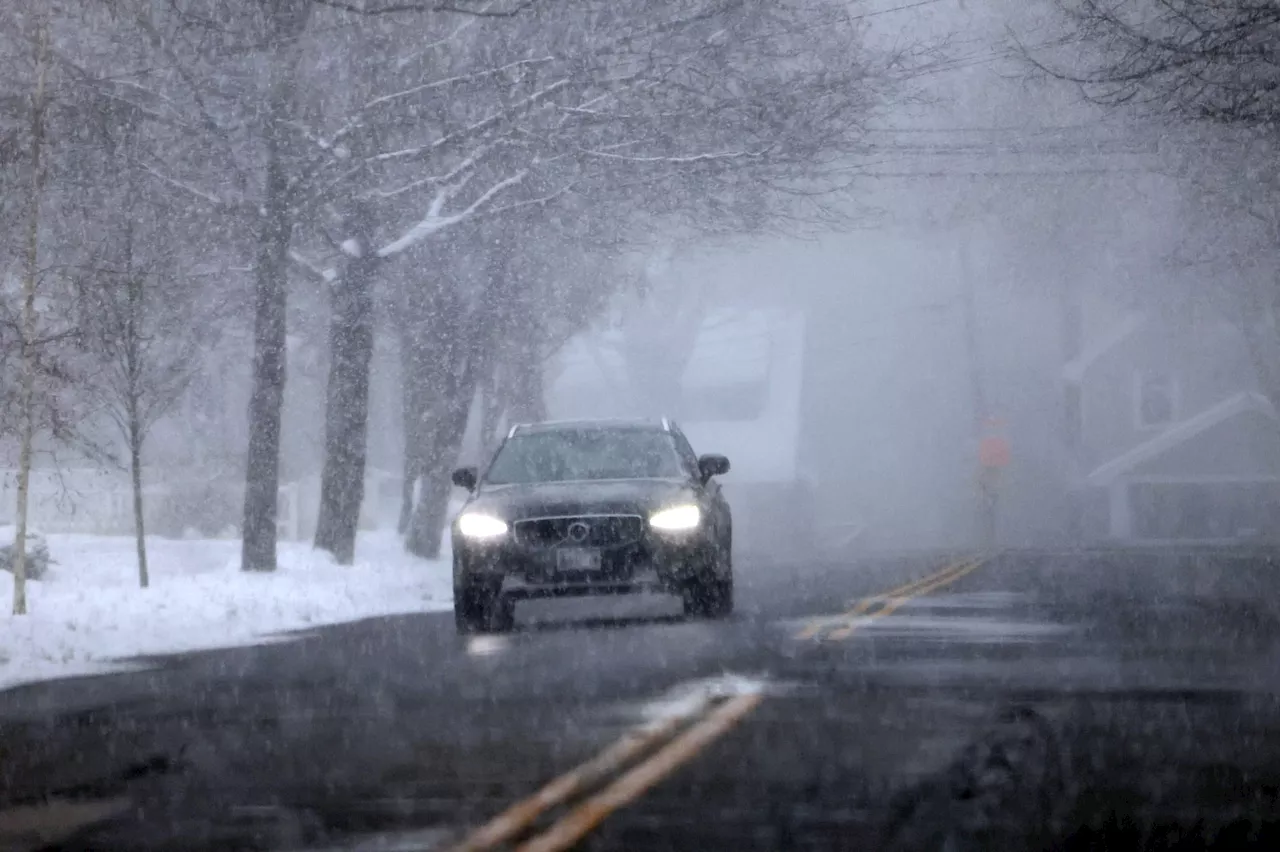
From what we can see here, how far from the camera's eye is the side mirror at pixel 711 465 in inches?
650

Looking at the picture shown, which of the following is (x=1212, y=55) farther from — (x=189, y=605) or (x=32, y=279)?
(x=32, y=279)

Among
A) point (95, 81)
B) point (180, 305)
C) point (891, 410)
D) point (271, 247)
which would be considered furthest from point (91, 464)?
point (891, 410)

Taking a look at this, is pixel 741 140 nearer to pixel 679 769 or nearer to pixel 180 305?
pixel 180 305

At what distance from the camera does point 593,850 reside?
6.15 metres

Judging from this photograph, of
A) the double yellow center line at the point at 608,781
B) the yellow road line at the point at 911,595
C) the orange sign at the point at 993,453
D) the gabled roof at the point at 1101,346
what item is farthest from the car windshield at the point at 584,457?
the gabled roof at the point at 1101,346

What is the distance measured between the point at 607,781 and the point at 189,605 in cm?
1141

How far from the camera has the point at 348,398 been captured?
24953mm

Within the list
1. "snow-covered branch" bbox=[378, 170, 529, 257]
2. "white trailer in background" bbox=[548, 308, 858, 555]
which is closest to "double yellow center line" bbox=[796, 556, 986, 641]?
"snow-covered branch" bbox=[378, 170, 529, 257]

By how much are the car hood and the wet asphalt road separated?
0.96m

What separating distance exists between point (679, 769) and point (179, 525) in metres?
43.1

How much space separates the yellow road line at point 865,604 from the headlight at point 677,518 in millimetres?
1207

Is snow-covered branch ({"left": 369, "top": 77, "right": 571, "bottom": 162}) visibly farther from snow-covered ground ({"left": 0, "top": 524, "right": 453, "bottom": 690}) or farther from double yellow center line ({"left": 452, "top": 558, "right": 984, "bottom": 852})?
double yellow center line ({"left": 452, "top": 558, "right": 984, "bottom": 852})

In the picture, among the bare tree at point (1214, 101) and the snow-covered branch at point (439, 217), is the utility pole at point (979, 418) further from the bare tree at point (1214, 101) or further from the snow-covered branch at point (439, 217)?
the snow-covered branch at point (439, 217)

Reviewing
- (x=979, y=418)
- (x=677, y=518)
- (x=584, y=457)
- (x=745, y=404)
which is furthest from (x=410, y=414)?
(x=979, y=418)
